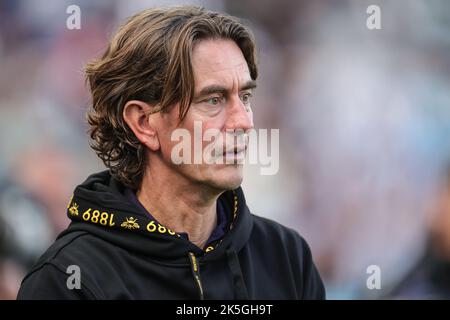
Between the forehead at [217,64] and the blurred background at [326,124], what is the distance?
1751 mm

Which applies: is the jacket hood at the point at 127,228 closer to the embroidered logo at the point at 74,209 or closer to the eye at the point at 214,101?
the embroidered logo at the point at 74,209

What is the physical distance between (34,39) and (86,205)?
2040 millimetres

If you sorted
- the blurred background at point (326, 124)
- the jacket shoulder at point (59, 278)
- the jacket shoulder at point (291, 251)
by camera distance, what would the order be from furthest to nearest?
the blurred background at point (326, 124), the jacket shoulder at point (291, 251), the jacket shoulder at point (59, 278)

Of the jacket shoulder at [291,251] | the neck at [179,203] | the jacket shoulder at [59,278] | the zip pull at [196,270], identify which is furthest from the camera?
the jacket shoulder at [291,251]

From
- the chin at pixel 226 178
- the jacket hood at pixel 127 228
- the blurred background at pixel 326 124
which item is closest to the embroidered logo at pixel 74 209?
the jacket hood at pixel 127 228

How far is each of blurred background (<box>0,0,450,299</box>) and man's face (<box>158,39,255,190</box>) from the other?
1798 millimetres

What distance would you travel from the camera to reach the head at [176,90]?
6.61ft

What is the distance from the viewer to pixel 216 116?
6.62ft

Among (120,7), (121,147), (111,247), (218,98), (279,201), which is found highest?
(120,7)

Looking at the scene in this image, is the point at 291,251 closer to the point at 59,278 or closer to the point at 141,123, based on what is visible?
the point at 141,123

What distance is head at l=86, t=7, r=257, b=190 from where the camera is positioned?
2.01 m

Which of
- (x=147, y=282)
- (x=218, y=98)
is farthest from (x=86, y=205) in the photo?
(x=218, y=98)

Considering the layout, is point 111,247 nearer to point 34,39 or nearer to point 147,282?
point 147,282
